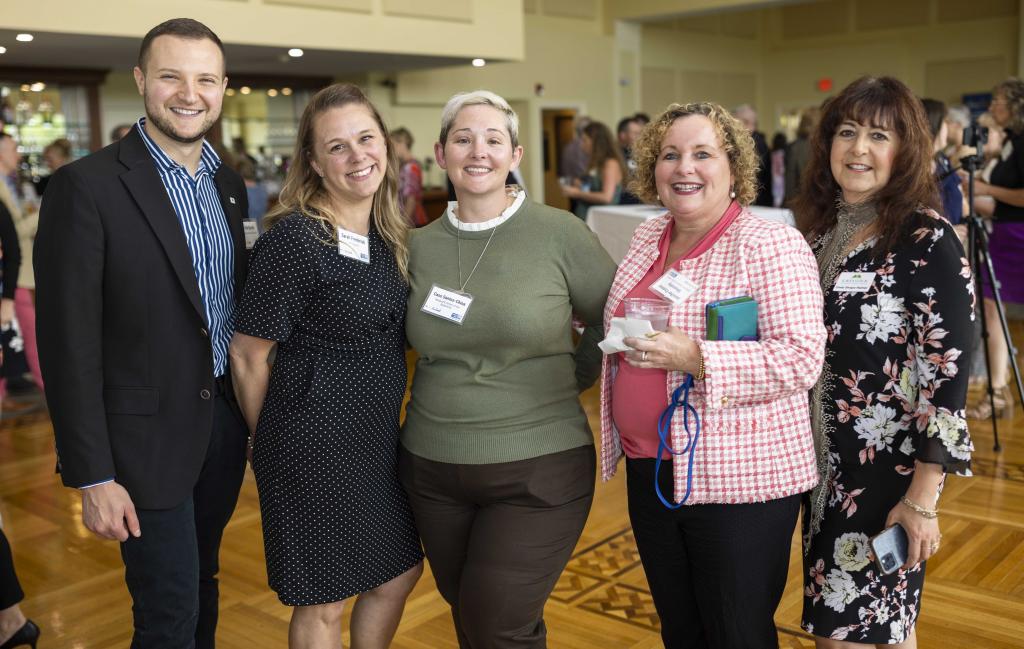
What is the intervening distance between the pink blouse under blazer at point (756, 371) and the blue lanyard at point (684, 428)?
0.04 feet

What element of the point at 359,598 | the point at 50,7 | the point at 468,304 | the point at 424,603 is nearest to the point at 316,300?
the point at 468,304

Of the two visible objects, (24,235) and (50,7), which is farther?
(50,7)

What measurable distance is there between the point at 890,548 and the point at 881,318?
46cm

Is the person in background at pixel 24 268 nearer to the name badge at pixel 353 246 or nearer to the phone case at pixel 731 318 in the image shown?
the name badge at pixel 353 246

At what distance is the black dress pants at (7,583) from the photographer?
2633 millimetres

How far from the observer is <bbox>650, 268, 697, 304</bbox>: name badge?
1864 millimetres

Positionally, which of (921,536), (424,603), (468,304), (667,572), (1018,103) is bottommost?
(424,603)

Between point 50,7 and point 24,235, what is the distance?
190 centimetres

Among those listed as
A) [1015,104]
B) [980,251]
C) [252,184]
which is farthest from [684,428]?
[252,184]

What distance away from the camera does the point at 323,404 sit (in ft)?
6.70

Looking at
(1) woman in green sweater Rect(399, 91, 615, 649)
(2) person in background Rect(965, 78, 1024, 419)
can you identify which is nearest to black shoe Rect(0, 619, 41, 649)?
(1) woman in green sweater Rect(399, 91, 615, 649)

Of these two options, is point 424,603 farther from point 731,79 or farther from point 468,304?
point 731,79

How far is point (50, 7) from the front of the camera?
21.6ft

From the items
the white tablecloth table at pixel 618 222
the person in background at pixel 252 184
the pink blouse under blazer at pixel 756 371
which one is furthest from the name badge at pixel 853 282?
the person in background at pixel 252 184
